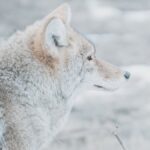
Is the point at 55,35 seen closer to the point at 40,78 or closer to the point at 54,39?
the point at 54,39

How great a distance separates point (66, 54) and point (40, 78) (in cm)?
42

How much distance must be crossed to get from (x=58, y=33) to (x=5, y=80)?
26.6 inches

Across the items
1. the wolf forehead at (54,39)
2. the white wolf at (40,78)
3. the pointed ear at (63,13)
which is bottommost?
the white wolf at (40,78)

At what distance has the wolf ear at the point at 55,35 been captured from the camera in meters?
6.79

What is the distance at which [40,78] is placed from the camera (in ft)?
22.3

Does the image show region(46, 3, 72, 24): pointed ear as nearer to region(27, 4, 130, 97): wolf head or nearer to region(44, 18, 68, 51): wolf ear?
region(27, 4, 130, 97): wolf head

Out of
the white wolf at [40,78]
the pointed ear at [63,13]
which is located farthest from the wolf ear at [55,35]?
the pointed ear at [63,13]

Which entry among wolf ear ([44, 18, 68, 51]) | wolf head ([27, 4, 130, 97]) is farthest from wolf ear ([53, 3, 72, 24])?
wolf ear ([44, 18, 68, 51])

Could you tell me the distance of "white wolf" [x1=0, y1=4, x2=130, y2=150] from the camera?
653cm

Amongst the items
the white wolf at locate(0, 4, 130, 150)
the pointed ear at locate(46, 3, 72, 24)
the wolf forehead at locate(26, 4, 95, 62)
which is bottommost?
the white wolf at locate(0, 4, 130, 150)

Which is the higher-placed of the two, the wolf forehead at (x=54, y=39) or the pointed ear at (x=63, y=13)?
the pointed ear at (x=63, y=13)

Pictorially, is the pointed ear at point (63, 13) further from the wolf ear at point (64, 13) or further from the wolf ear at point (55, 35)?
the wolf ear at point (55, 35)

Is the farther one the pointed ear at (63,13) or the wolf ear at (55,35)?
the pointed ear at (63,13)

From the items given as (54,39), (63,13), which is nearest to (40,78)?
(54,39)
